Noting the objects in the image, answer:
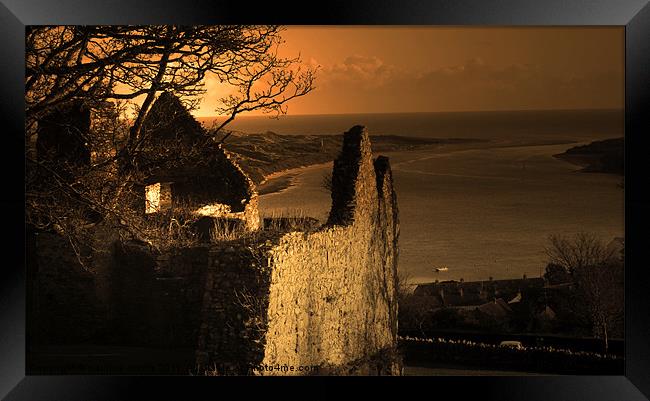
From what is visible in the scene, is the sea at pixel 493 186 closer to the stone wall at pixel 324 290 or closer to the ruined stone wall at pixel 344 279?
the ruined stone wall at pixel 344 279

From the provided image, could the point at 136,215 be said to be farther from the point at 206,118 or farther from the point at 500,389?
the point at 500,389

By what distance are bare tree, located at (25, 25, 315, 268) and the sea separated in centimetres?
106

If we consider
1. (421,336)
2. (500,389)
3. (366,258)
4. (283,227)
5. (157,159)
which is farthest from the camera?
(421,336)

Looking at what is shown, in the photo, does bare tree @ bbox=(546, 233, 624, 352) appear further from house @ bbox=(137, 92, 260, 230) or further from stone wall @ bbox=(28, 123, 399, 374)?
house @ bbox=(137, 92, 260, 230)

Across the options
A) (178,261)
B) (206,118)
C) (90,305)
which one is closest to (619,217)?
(206,118)

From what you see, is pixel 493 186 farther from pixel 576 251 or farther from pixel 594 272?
pixel 594 272

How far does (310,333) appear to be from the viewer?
1378 cm

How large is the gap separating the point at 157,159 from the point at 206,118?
91cm

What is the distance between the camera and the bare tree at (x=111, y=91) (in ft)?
41.5

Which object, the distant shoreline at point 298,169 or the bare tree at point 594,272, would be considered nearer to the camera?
the bare tree at point 594,272

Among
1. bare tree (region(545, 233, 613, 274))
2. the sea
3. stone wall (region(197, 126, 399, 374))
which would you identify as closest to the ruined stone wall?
stone wall (region(197, 126, 399, 374))
